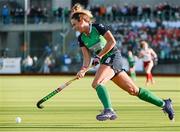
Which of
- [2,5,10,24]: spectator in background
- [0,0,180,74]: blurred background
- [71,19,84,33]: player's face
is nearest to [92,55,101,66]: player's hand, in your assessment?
[71,19,84,33]: player's face

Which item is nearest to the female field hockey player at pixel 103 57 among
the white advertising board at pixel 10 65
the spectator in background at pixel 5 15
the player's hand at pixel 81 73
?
the player's hand at pixel 81 73

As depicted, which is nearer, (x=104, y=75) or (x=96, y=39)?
(x=104, y=75)

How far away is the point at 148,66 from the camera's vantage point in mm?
26812

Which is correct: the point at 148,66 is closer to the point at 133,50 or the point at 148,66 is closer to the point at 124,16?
the point at 133,50

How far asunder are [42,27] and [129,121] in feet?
112

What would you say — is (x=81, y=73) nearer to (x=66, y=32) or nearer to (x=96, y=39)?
(x=96, y=39)

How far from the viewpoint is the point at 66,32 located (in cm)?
4250

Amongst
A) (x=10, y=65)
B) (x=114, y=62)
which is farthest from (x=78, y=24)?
(x=10, y=65)

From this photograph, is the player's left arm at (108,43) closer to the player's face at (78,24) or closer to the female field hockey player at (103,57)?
the female field hockey player at (103,57)

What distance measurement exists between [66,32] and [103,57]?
32606 millimetres

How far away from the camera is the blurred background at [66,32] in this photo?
4053 cm

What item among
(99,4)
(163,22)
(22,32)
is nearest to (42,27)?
(22,32)

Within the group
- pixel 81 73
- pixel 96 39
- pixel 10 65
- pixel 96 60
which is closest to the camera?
pixel 96 60

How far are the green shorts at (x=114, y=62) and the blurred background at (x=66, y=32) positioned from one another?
29096mm
